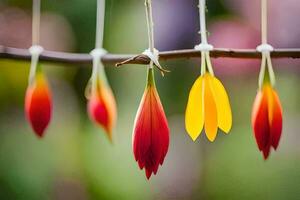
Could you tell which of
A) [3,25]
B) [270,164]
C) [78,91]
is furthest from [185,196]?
[3,25]

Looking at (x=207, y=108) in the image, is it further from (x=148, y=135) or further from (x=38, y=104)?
(x=38, y=104)

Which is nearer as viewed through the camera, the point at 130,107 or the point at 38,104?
the point at 38,104

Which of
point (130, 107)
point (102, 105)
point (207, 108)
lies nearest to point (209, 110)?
point (207, 108)

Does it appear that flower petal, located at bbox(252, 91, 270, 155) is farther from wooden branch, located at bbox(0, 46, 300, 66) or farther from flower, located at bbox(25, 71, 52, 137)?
flower, located at bbox(25, 71, 52, 137)

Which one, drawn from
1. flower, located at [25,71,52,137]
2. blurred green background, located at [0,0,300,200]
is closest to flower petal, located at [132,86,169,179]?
flower, located at [25,71,52,137]

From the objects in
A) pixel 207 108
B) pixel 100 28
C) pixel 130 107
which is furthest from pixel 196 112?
pixel 130 107

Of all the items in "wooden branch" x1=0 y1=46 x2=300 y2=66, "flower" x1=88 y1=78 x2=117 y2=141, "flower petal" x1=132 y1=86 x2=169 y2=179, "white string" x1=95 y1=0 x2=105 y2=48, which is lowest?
"flower petal" x1=132 y1=86 x2=169 y2=179

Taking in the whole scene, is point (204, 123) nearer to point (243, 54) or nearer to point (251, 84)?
point (243, 54)
